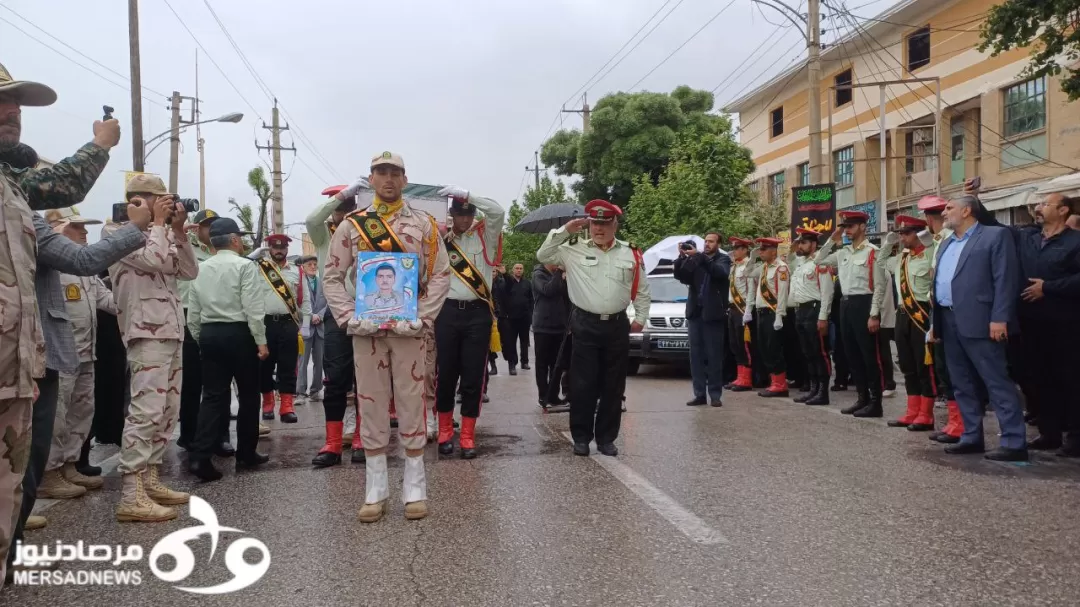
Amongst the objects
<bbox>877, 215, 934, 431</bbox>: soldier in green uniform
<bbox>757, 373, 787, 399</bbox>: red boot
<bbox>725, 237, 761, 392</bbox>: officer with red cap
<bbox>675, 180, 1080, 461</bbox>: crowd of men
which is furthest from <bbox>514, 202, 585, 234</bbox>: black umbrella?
<bbox>877, 215, 934, 431</bbox>: soldier in green uniform

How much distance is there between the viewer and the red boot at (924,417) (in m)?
7.64

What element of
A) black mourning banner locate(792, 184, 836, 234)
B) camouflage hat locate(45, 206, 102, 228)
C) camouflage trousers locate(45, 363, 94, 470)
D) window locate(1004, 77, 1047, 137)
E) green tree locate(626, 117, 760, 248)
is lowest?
camouflage trousers locate(45, 363, 94, 470)

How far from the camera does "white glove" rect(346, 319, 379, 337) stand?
470cm

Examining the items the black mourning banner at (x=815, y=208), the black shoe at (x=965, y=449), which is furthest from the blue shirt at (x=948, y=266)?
the black mourning banner at (x=815, y=208)

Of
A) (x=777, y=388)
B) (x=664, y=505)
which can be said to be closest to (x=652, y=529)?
(x=664, y=505)

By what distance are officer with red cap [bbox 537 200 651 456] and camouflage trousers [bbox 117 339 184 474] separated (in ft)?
9.69

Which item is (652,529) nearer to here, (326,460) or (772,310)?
(326,460)

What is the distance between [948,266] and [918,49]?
2232 centimetres

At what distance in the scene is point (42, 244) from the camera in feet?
11.7

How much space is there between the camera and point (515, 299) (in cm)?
1390

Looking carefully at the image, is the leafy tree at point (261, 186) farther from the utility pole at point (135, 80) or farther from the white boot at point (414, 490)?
the white boot at point (414, 490)

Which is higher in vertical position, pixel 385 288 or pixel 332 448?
pixel 385 288

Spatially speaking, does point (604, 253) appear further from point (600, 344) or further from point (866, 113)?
point (866, 113)

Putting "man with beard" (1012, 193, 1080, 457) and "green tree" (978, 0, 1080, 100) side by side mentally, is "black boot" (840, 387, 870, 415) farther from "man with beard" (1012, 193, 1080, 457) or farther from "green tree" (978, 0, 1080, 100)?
"green tree" (978, 0, 1080, 100)
